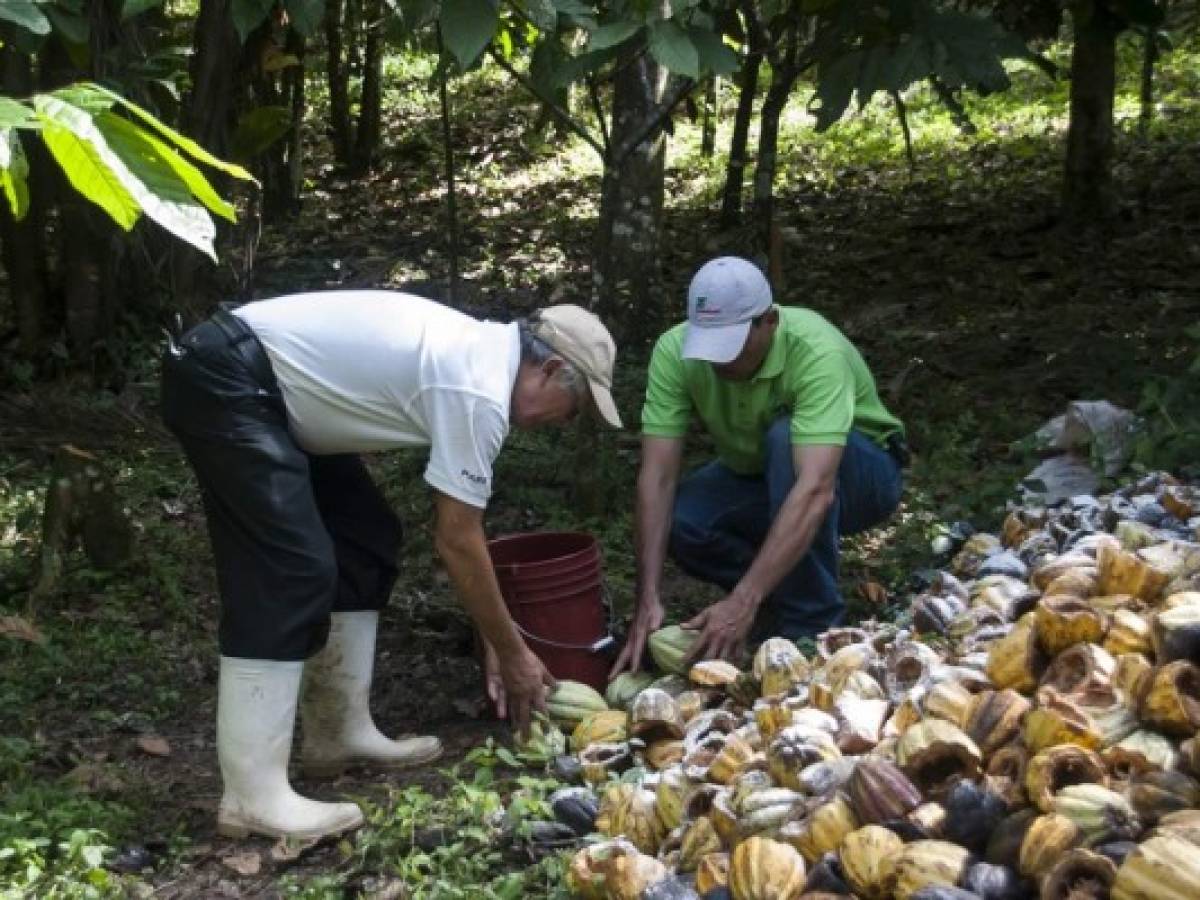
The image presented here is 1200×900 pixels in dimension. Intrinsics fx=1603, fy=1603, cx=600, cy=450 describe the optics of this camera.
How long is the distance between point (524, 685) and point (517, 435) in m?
3.04

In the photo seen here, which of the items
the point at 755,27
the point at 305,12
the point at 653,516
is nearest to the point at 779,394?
the point at 653,516

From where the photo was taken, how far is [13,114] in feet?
4.89

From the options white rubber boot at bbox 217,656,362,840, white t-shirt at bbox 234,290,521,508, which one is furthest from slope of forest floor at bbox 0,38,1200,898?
white t-shirt at bbox 234,290,521,508

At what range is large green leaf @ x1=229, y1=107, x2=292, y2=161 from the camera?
7531mm

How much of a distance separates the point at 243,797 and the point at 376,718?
35.5 inches

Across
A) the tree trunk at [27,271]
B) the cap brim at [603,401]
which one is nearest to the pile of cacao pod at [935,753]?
the cap brim at [603,401]

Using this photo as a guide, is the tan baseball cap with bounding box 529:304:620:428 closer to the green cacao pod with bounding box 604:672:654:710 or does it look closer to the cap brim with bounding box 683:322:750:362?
the cap brim with bounding box 683:322:750:362

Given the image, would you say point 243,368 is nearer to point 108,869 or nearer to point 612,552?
point 108,869

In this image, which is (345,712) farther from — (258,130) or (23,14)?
(258,130)

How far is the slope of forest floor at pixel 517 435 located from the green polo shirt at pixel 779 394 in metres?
0.67

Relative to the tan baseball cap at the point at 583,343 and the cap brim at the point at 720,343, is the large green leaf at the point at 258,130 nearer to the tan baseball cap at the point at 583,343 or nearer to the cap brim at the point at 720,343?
the cap brim at the point at 720,343

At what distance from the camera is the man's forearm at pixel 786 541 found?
13.2ft

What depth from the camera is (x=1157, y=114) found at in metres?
12.0

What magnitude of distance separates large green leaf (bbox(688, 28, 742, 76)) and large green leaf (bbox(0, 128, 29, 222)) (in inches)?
89.3
